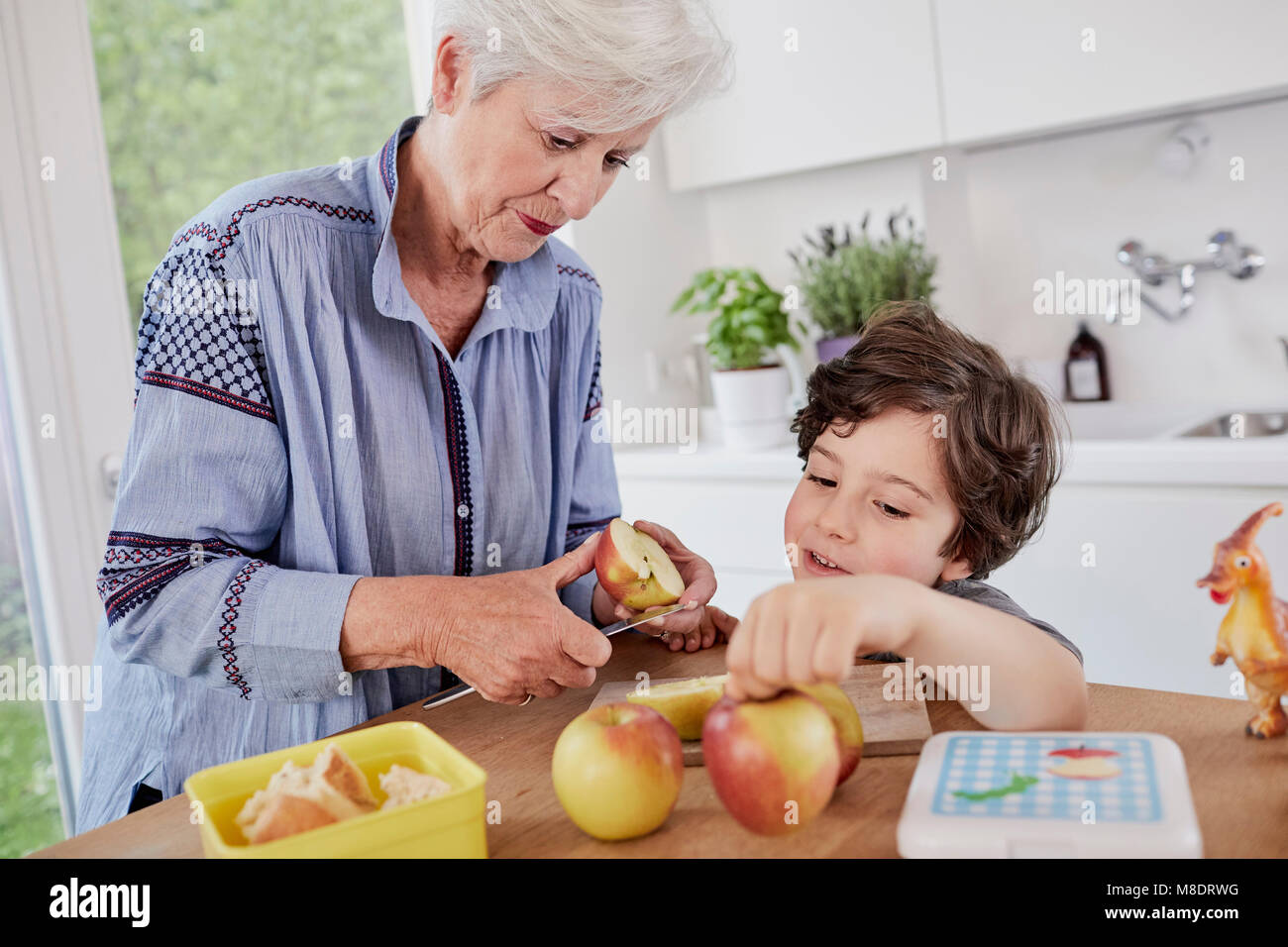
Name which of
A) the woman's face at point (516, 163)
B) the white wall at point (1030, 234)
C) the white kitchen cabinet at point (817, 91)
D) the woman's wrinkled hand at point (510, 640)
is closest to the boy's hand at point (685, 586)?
the woman's wrinkled hand at point (510, 640)

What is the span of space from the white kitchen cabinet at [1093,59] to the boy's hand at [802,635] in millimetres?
2067

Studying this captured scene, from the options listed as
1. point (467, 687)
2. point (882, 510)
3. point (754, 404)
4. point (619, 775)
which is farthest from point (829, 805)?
point (754, 404)

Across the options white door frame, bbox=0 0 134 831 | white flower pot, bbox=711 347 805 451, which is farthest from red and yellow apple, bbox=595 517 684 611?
white flower pot, bbox=711 347 805 451

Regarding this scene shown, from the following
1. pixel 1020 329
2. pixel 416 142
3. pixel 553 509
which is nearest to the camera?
pixel 416 142

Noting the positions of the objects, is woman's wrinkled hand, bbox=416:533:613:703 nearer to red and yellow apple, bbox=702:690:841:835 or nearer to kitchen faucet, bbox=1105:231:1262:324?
red and yellow apple, bbox=702:690:841:835

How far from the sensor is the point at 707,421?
331cm

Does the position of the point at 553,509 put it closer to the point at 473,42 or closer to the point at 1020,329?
the point at 473,42

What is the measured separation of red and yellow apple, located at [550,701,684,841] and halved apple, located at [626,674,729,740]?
0.15 m

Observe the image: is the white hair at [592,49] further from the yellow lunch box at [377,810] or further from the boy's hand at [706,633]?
the yellow lunch box at [377,810]

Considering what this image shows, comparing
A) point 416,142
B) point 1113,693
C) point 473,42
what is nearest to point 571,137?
point 473,42

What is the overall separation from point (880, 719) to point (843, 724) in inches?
5.4
